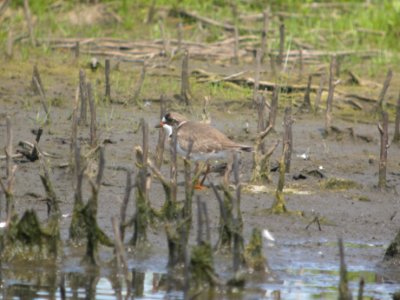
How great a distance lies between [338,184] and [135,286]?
3.23m

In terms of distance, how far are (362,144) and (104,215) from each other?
415 centimetres

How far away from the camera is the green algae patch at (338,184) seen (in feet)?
35.0

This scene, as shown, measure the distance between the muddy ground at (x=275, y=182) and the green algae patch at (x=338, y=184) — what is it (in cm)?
4

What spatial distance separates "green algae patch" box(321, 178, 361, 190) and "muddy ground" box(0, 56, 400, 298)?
42 millimetres

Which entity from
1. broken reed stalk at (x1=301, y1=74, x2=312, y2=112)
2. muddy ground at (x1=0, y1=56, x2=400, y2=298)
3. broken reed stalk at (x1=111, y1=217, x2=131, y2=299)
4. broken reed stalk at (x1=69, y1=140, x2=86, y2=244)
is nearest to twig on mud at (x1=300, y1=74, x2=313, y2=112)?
broken reed stalk at (x1=301, y1=74, x2=312, y2=112)

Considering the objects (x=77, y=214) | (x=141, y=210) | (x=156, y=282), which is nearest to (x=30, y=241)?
(x=77, y=214)

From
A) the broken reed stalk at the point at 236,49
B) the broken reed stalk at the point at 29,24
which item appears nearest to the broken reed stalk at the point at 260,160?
the broken reed stalk at the point at 236,49

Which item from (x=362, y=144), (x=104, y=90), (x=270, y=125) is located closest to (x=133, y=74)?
(x=104, y=90)

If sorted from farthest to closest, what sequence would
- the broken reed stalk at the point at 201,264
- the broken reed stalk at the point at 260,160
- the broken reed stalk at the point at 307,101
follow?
the broken reed stalk at the point at 307,101 < the broken reed stalk at the point at 260,160 < the broken reed stalk at the point at 201,264

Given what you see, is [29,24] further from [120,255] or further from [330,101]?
[120,255]

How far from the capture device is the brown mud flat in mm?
9018

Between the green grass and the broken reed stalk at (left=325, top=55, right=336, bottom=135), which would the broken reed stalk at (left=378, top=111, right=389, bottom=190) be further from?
the green grass

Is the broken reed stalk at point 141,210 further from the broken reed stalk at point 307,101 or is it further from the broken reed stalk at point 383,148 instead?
the broken reed stalk at point 307,101

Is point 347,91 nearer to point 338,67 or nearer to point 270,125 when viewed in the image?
point 338,67
